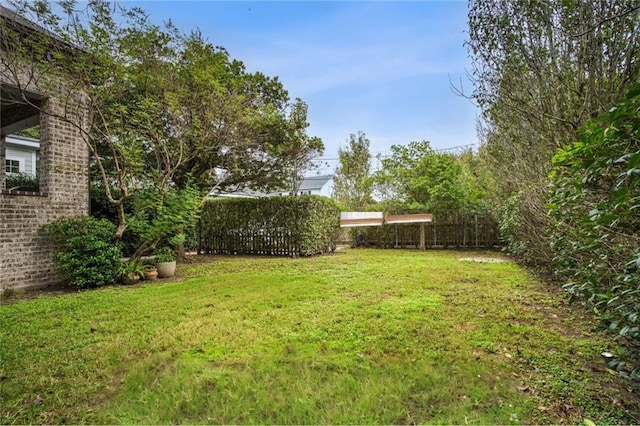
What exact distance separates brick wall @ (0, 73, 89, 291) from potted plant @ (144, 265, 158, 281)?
1.46 m

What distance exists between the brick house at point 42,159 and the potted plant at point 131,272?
1190 mm

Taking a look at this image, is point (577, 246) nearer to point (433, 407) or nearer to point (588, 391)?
point (588, 391)

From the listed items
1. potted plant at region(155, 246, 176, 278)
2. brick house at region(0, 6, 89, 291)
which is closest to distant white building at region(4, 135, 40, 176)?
brick house at region(0, 6, 89, 291)

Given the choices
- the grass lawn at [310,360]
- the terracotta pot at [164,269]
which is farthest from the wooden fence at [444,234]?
the terracotta pot at [164,269]

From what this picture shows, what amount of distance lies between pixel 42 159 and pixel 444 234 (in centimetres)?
1168

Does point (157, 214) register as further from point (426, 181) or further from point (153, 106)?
point (426, 181)

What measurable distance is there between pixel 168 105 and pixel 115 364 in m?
6.11

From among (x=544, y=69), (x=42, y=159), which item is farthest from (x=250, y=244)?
(x=544, y=69)

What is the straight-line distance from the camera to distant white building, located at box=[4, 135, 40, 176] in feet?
42.7

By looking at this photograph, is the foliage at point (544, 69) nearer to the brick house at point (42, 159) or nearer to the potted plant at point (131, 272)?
the brick house at point (42, 159)

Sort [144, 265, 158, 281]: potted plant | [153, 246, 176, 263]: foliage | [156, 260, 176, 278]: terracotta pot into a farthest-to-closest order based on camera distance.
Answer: [153, 246, 176, 263]: foliage → [156, 260, 176, 278]: terracotta pot → [144, 265, 158, 281]: potted plant

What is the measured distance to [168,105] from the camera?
7.18 meters

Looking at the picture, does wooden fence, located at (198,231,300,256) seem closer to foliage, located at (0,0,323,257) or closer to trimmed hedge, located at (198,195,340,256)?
trimmed hedge, located at (198,195,340,256)

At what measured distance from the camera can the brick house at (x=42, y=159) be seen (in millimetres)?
5148
